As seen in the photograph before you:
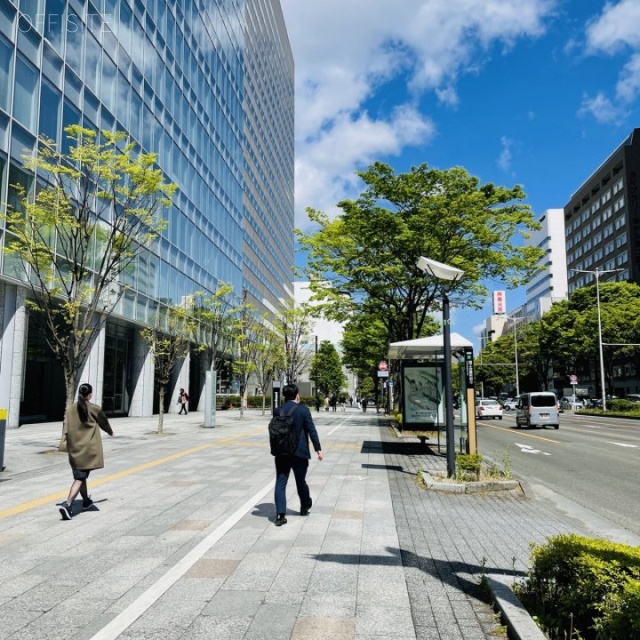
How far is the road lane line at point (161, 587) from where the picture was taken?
3675 mm

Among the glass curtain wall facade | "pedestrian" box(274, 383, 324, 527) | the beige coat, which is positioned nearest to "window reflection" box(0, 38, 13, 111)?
the beige coat

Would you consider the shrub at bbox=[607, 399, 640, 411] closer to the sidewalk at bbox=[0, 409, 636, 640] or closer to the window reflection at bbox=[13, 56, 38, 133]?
the sidewalk at bbox=[0, 409, 636, 640]

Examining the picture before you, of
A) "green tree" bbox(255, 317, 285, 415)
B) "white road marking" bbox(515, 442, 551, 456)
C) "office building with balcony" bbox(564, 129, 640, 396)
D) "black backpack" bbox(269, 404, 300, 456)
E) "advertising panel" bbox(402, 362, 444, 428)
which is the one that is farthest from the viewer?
"office building with balcony" bbox(564, 129, 640, 396)

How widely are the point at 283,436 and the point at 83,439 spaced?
2.68 meters

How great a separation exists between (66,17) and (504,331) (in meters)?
133

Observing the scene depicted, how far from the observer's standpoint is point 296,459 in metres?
6.91

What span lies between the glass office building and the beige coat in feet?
44.1

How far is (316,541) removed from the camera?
6027mm

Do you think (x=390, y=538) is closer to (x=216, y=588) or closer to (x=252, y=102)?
(x=216, y=588)

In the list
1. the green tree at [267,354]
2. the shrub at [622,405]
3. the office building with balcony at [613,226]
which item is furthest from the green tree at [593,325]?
the green tree at [267,354]

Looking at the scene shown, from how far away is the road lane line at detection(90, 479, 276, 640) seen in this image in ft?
12.1

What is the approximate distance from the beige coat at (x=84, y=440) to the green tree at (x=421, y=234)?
16.1 meters

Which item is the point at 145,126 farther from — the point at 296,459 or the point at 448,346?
the point at 296,459

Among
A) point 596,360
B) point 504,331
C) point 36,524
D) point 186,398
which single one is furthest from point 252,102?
point 504,331
